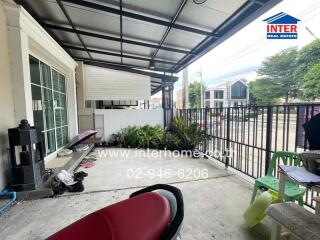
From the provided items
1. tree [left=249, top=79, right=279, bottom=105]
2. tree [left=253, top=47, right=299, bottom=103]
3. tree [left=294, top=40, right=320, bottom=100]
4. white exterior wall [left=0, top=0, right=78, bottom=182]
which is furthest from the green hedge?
tree [left=249, top=79, right=279, bottom=105]

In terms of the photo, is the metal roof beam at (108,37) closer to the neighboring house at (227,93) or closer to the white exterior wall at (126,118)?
the white exterior wall at (126,118)

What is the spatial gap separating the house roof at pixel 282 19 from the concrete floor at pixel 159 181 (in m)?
3.50

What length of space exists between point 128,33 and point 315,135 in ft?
12.8

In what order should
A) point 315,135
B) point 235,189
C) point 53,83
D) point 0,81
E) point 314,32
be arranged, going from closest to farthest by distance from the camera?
1. point 315,135
2. point 0,81
3. point 235,189
4. point 53,83
5. point 314,32

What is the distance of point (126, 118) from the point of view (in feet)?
21.6

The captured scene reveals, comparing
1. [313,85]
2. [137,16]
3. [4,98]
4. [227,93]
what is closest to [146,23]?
[137,16]

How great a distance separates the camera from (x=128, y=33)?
4.06 meters

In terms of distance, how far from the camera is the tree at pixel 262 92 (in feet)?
58.6

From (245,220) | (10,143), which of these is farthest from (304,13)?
(10,143)

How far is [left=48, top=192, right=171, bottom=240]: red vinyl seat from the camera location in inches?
30.1

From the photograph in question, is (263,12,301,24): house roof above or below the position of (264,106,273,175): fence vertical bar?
above

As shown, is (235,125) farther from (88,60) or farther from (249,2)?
(88,60)

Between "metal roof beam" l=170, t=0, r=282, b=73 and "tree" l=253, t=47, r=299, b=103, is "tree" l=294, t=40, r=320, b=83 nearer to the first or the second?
"tree" l=253, t=47, r=299, b=103

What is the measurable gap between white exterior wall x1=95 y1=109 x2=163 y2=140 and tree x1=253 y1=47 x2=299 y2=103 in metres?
12.7
